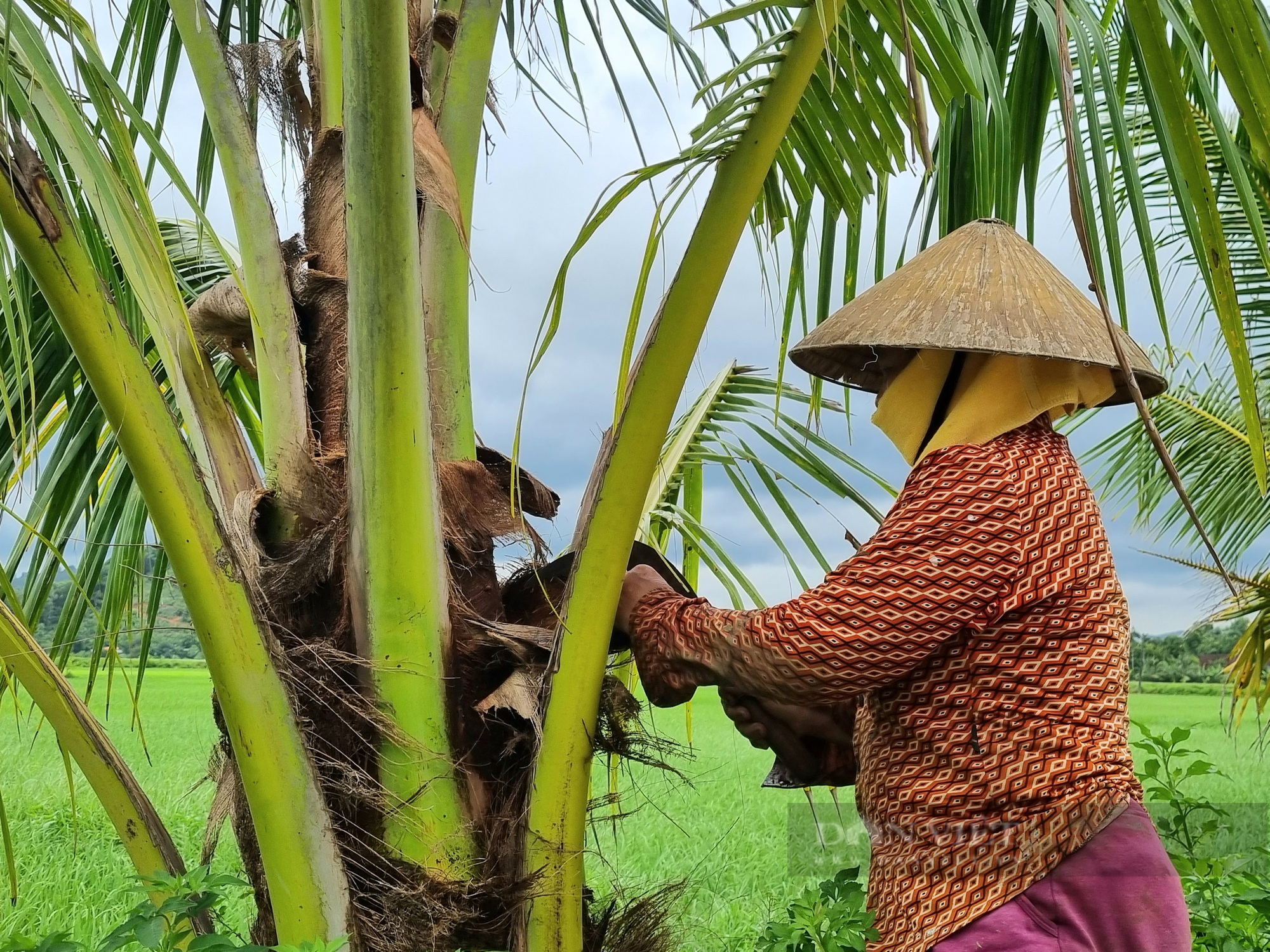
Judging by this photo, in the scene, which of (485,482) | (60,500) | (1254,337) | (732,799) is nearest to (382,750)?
(485,482)

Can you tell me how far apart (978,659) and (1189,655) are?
741 centimetres

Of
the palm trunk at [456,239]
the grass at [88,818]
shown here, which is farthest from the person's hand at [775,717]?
the grass at [88,818]

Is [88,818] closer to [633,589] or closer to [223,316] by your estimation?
[223,316]

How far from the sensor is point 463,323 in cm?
156

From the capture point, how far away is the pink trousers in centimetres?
123

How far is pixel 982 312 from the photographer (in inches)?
50.3

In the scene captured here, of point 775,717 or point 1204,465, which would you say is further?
point 1204,465

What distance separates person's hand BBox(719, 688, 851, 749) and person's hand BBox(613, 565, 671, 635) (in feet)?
0.48

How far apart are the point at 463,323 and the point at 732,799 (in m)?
3.62

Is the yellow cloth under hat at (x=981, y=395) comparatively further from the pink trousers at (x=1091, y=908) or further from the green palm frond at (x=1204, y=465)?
the green palm frond at (x=1204, y=465)

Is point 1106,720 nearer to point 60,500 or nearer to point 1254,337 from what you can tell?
point 60,500

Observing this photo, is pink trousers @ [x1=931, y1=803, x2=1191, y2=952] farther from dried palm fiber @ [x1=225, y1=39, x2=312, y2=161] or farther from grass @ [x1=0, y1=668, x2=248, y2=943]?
dried palm fiber @ [x1=225, y1=39, x2=312, y2=161]

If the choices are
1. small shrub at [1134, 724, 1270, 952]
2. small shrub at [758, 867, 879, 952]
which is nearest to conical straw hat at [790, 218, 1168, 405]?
small shrub at [758, 867, 879, 952]

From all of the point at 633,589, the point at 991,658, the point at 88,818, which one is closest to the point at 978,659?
the point at 991,658
